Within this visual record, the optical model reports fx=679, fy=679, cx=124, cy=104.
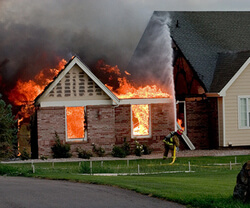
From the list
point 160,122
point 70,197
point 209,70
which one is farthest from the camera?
point 209,70

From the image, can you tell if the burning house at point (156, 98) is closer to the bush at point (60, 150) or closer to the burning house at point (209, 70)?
the burning house at point (209, 70)

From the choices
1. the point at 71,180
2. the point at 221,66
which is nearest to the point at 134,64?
the point at 221,66

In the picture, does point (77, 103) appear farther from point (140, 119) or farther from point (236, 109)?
point (236, 109)

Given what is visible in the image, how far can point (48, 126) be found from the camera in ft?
94.4

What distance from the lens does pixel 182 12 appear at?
123ft

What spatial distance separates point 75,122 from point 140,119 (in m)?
2.95

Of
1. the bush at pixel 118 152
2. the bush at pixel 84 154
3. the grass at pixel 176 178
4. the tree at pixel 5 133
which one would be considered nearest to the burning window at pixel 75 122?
the bush at pixel 84 154

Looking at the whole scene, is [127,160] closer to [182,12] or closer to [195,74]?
[195,74]

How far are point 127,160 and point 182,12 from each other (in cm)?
1336

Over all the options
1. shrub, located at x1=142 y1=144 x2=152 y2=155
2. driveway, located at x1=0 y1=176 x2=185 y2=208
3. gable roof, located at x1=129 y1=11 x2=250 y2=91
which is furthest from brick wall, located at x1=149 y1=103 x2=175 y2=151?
driveway, located at x1=0 y1=176 x2=185 y2=208

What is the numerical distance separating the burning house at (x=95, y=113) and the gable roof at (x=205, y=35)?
3.83 meters

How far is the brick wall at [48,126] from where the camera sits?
28.7 m

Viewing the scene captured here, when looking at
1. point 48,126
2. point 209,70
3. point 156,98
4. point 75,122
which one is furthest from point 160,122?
point 48,126

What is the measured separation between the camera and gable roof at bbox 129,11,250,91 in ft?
112
